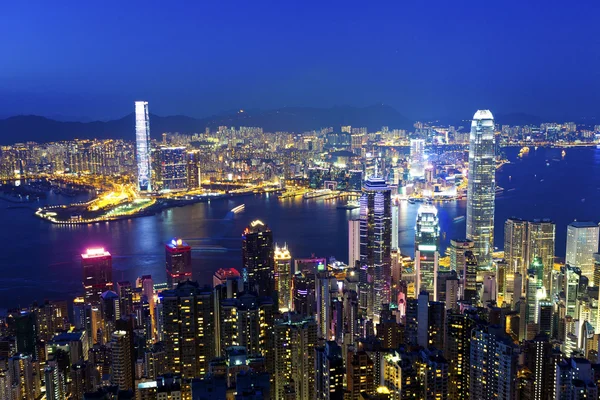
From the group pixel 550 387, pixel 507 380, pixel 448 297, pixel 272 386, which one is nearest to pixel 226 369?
pixel 272 386

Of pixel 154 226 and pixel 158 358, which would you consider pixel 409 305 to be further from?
pixel 154 226

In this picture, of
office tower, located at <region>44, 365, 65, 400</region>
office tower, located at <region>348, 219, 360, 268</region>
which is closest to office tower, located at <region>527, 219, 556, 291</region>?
office tower, located at <region>348, 219, 360, 268</region>

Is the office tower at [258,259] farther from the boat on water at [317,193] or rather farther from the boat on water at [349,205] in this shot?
the boat on water at [317,193]

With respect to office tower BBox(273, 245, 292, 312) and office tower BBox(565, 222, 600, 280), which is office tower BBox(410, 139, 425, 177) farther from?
office tower BBox(273, 245, 292, 312)

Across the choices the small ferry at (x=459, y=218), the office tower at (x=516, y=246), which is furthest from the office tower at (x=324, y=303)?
the small ferry at (x=459, y=218)

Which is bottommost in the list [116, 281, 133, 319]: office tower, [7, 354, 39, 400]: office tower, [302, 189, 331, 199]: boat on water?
[7, 354, 39, 400]: office tower
